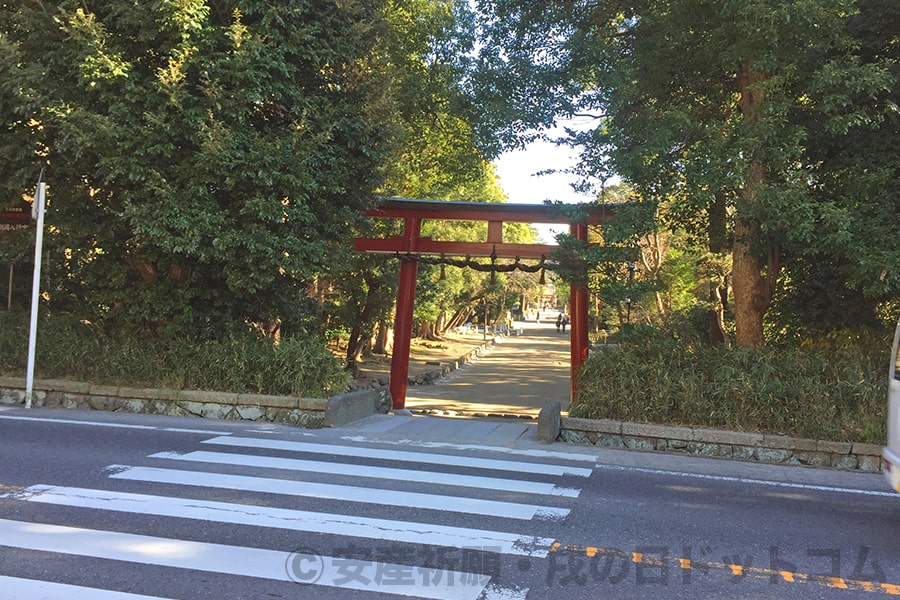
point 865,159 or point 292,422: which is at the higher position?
point 865,159

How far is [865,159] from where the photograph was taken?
9.66m

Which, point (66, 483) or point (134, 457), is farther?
point (134, 457)

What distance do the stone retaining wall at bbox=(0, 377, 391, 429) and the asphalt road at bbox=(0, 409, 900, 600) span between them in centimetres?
153

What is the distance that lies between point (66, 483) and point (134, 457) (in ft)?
3.58

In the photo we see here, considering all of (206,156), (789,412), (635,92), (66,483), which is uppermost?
(635,92)

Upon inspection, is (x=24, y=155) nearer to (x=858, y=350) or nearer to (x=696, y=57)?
(x=696, y=57)

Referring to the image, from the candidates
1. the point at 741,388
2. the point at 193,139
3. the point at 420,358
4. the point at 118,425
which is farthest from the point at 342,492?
the point at 420,358

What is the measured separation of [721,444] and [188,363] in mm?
8014

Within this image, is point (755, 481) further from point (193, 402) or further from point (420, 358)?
point (420, 358)

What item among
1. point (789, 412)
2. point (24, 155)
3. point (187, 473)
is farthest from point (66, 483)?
point (789, 412)

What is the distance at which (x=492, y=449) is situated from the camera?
27.7 ft

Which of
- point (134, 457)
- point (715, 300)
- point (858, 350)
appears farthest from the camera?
point (715, 300)

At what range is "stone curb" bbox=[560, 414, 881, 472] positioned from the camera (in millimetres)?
8102

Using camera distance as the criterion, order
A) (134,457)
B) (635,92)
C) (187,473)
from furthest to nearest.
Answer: (635,92) → (134,457) → (187,473)
